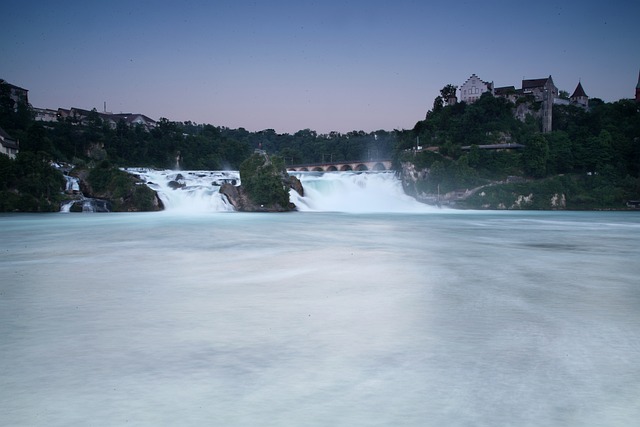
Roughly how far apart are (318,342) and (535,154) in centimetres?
5935

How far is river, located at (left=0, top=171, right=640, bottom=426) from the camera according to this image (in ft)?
14.9

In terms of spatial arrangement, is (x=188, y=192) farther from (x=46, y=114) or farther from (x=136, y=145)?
(x=46, y=114)

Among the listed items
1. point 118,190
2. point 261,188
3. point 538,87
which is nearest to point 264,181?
point 261,188

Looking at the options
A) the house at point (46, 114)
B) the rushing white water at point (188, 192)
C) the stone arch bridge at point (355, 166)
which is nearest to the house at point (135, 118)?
the house at point (46, 114)

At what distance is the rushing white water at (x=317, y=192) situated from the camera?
153ft

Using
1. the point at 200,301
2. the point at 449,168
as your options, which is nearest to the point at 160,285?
the point at 200,301

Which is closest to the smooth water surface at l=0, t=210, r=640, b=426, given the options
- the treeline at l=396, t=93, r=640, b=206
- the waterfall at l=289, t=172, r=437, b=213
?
the waterfall at l=289, t=172, r=437, b=213

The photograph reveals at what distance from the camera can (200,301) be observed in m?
9.29

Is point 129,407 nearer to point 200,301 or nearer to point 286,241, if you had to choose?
point 200,301

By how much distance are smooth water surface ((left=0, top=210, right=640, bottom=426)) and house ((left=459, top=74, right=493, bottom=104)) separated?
7414 cm

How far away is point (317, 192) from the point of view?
53188 mm

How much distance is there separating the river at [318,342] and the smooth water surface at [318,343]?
28 millimetres

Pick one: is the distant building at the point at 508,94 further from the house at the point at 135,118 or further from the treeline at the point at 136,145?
the house at the point at 135,118

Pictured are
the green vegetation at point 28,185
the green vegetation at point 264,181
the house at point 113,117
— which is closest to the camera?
the green vegetation at point 28,185
